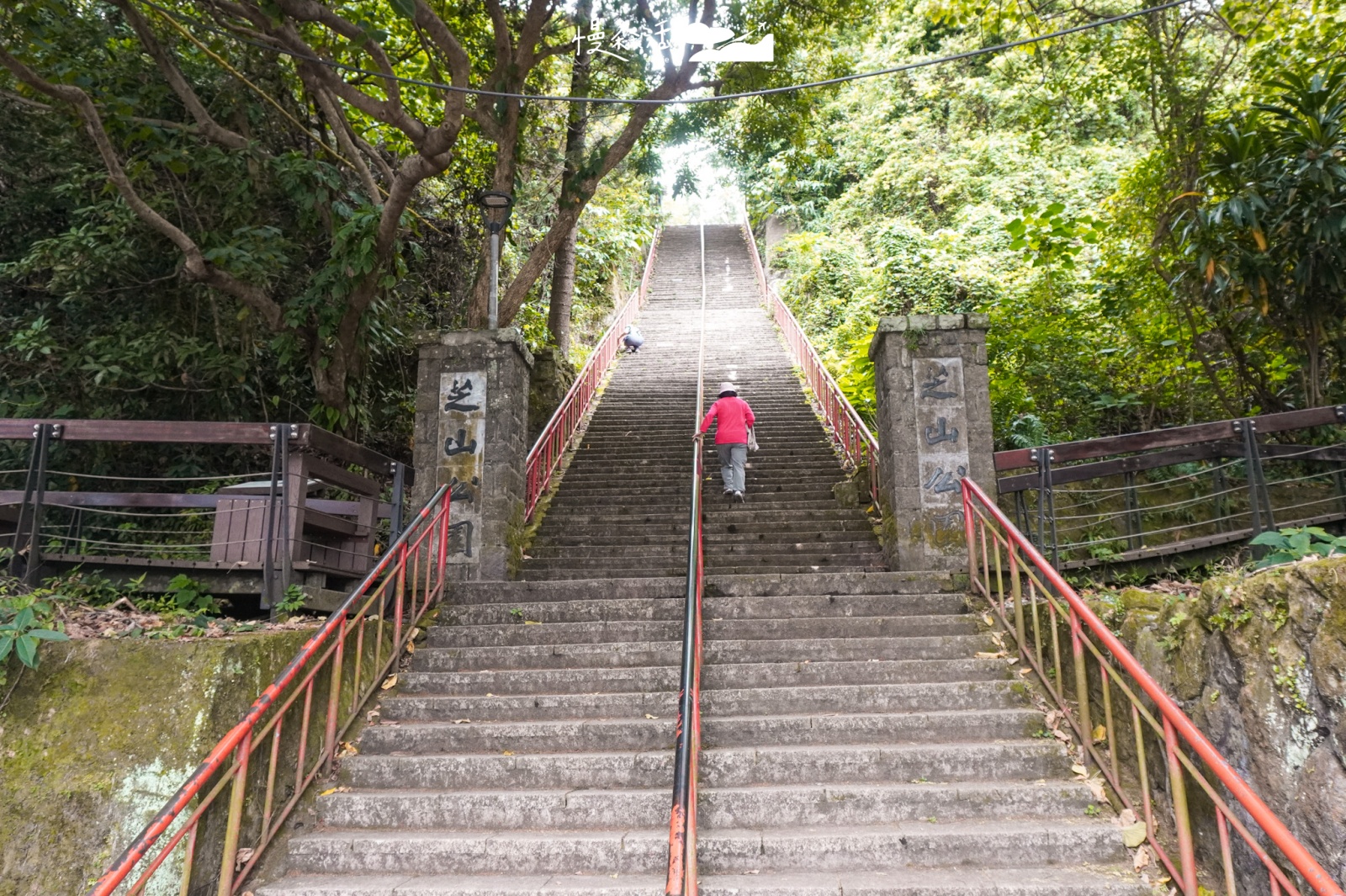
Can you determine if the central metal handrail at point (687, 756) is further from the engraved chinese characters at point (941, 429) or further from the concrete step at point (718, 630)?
the engraved chinese characters at point (941, 429)

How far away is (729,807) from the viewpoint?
11.8 feet

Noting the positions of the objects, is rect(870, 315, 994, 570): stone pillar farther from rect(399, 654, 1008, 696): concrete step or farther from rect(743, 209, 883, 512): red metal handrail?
rect(399, 654, 1008, 696): concrete step

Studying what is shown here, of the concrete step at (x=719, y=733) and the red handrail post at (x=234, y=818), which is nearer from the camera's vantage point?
the red handrail post at (x=234, y=818)

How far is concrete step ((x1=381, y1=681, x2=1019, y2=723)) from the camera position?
14.2ft

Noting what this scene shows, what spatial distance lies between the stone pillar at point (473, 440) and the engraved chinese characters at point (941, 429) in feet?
11.0

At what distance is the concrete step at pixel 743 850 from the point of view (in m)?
3.31

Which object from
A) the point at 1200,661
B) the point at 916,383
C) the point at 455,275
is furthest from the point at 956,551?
the point at 455,275

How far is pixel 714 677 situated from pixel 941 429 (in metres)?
2.84

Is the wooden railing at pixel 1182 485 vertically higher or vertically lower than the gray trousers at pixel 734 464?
lower

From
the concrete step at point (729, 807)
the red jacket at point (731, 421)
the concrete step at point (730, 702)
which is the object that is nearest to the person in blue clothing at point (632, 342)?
the red jacket at point (731, 421)

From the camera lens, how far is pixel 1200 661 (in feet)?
11.3

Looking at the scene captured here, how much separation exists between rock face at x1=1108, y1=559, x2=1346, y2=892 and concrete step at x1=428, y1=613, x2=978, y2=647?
1637 millimetres

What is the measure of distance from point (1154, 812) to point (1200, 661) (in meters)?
0.70

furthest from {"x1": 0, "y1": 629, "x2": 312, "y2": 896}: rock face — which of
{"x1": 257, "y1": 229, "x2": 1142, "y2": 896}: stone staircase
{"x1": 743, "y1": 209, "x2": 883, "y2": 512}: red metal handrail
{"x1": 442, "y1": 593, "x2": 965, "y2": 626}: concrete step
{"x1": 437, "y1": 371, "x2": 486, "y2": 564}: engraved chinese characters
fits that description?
{"x1": 743, "y1": 209, "x2": 883, "y2": 512}: red metal handrail
